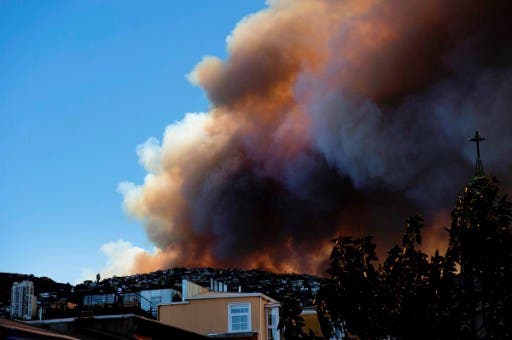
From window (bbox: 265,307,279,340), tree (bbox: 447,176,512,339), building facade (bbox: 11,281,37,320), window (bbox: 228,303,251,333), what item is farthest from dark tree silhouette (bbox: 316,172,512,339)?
window (bbox: 265,307,279,340)

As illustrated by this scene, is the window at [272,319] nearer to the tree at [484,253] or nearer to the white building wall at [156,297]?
the white building wall at [156,297]

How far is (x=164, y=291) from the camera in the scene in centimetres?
6259

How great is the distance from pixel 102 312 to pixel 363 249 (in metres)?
30.5

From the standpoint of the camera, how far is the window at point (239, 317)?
185ft

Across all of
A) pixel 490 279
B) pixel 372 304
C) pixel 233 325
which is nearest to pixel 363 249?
pixel 372 304

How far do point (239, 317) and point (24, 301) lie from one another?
1335 centimetres

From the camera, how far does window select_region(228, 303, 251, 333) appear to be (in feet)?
185

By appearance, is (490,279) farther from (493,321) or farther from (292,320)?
(292,320)

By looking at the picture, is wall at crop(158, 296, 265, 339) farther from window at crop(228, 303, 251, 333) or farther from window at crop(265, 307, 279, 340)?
window at crop(265, 307, 279, 340)

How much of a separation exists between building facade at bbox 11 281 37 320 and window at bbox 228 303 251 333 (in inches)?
482

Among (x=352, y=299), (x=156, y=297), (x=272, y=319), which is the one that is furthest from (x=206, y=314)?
(x=352, y=299)

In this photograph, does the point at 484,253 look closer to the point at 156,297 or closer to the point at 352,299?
the point at 352,299

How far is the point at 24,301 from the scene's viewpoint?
5147 centimetres

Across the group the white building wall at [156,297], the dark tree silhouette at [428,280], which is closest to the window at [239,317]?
the white building wall at [156,297]
